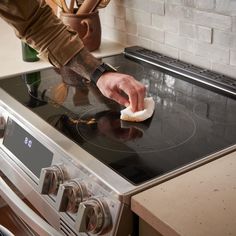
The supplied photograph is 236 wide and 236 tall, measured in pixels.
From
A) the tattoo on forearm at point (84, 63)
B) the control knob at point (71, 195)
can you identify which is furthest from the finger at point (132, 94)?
the control knob at point (71, 195)

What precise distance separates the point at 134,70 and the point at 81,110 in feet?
1.07

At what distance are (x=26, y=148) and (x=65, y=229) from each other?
244 millimetres

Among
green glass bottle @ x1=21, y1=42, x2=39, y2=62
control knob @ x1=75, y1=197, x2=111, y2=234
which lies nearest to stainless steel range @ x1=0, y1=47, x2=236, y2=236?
control knob @ x1=75, y1=197, x2=111, y2=234

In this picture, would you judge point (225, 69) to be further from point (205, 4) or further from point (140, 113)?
point (140, 113)

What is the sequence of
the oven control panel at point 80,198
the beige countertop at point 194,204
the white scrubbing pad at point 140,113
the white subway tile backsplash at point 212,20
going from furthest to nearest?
the white subway tile backsplash at point 212,20 < the white scrubbing pad at point 140,113 < the oven control panel at point 80,198 < the beige countertop at point 194,204

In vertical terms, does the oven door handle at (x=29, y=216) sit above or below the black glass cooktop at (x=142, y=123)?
below

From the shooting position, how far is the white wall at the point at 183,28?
1.22 m

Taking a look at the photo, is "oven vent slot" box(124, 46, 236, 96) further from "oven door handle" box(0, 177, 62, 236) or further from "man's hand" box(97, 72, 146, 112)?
"oven door handle" box(0, 177, 62, 236)

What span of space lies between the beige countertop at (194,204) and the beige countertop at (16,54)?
2.56 feet

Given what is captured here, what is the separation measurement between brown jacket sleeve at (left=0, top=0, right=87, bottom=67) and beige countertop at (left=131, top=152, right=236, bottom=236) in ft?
1.60

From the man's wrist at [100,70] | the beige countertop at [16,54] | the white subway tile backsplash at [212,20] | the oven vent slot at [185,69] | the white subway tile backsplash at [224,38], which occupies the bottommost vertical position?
the beige countertop at [16,54]

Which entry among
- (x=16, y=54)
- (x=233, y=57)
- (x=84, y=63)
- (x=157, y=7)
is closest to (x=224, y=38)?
(x=233, y=57)

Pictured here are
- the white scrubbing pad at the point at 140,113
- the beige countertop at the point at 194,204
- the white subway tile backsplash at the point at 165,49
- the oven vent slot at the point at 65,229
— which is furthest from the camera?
the white subway tile backsplash at the point at 165,49

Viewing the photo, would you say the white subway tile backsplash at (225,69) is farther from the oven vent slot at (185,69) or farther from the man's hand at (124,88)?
the man's hand at (124,88)
